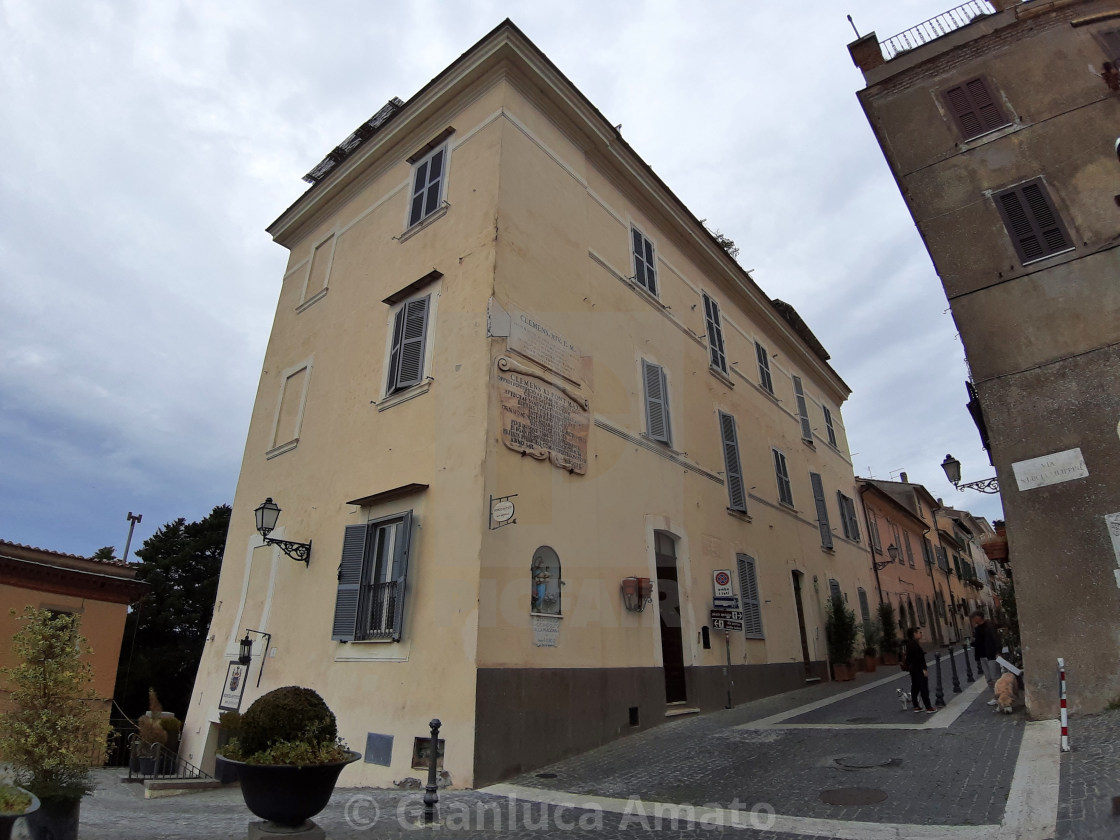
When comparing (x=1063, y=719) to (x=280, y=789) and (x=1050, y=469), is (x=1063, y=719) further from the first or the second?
(x=280, y=789)

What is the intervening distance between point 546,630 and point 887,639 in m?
15.9

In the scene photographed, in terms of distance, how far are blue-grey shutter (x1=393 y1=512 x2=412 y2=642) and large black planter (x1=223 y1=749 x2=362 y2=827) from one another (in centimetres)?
384

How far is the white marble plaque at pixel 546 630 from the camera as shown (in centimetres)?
828

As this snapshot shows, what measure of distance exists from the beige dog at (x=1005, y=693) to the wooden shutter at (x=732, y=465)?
19.4 ft

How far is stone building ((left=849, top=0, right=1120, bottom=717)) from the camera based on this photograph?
25.0ft

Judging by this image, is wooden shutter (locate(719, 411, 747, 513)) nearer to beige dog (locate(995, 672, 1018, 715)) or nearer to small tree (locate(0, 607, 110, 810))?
beige dog (locate(995, 672, 1018, 715))

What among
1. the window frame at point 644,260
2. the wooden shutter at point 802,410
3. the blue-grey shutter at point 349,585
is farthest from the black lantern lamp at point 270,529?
the wooden shutter at point 802,410

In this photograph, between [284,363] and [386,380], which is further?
[284,363]

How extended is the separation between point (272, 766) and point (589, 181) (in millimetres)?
10987

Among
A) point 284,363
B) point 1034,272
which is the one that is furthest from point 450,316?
point 1034,272

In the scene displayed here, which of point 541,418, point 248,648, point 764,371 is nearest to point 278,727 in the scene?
point 541,418

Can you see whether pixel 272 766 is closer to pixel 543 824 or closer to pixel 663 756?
pixel 543 824

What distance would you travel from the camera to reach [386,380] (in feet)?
34.3

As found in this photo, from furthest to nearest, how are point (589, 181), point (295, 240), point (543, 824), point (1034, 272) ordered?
point (295, 240), point (589, 181), point (1034, 272), point (543, 824)
